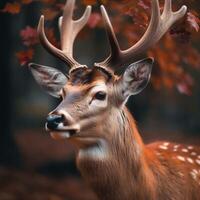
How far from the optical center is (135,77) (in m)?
6.31

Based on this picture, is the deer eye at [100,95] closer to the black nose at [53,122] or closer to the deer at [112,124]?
the deer at [112,124]

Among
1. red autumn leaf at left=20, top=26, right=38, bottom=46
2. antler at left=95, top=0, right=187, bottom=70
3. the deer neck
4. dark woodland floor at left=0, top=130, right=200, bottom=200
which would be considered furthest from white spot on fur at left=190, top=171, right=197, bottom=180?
dark woodland floor at left=0, top=130, right=200, bottom=200

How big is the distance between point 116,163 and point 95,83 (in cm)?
66

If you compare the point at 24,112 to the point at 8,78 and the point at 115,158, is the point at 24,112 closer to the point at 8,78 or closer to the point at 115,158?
the point at 8,78

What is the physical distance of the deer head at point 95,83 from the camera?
19.1 ft

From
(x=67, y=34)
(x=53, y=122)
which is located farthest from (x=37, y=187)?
(x=53, y=122)

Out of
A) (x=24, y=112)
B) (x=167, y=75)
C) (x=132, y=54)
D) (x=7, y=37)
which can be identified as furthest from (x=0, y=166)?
(x=24, y=112)

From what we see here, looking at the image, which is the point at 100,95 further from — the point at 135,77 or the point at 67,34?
the point at 67,34

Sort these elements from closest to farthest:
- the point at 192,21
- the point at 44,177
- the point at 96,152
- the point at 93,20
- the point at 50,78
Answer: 1. the point at 96,152
2. the point at 50,78
3. the point at 192,21
4. the point at 93,20
5. the point at 44,177

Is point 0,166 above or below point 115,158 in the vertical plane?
below

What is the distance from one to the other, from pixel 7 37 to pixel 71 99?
8.27 m

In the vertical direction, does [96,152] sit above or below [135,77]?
below

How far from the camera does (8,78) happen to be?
46.3 ft

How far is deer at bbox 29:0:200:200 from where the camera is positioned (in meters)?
5.93
